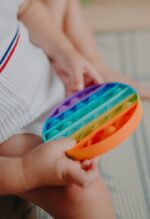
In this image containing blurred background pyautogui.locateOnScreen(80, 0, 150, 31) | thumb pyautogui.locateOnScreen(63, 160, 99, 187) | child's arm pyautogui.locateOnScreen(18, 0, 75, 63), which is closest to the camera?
thumb pyautogui.locateOnScreen(63, 160, 99, 187)

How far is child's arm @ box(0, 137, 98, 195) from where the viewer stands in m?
0.50

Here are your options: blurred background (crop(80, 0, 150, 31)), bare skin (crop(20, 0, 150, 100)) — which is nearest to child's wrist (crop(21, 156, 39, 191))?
bare skin (crop(20, 0, 150, 100))

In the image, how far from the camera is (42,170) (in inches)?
20.5

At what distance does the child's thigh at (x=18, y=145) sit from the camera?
59 cm

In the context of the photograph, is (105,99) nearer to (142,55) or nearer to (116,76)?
(116,76)

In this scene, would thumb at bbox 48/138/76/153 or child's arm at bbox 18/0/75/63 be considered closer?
thumb at bbox 48/138/76/153

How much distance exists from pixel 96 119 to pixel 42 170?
101 millimetres

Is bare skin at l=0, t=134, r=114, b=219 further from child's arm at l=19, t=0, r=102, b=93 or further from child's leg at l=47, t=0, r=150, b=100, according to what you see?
child's leg at l=47, t=0, r=150, b=100

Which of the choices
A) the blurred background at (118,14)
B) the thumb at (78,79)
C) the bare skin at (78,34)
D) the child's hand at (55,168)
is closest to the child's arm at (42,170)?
the child's hand at (55,168)

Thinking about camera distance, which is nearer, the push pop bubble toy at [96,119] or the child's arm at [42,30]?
the push pop bubble toy at [96,119]

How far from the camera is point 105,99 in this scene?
614 millimetres

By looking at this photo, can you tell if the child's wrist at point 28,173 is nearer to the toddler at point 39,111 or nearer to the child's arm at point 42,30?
the toddler at point 39,111

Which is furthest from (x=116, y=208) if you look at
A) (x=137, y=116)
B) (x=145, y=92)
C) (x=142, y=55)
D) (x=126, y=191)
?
(x=142, y=55)

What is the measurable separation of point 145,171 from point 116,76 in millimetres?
204
